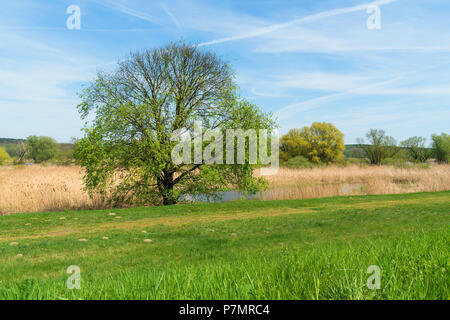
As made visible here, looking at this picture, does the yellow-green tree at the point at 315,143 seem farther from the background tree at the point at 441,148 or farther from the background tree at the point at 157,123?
the background tree at the point at 157,123

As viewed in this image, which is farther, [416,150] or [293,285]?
[416,150]

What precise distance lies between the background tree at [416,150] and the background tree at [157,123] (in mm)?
35846

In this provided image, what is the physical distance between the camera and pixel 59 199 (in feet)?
51.5

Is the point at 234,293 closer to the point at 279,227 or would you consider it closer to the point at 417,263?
the point at 417,263

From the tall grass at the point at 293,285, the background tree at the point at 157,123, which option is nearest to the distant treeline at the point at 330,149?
the background tree at the point at 157,123

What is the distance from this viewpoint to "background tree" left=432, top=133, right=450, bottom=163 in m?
41.9

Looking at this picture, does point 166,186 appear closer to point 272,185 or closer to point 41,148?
point 272,185

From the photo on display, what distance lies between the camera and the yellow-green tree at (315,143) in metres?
48.7

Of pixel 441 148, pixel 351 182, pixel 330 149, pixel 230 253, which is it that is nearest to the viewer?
pixel 230 253

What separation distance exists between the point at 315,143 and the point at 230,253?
45.5 meters

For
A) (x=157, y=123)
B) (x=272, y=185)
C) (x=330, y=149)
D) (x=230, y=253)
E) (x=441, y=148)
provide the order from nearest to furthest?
(x=230, y=253), (x=157, y=123), (x=272, y=185), (x=441, y=148), (x=330, y=149)

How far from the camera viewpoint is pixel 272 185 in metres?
24.2

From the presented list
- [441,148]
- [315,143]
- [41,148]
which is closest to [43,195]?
[315,143]

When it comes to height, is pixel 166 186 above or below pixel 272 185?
above
